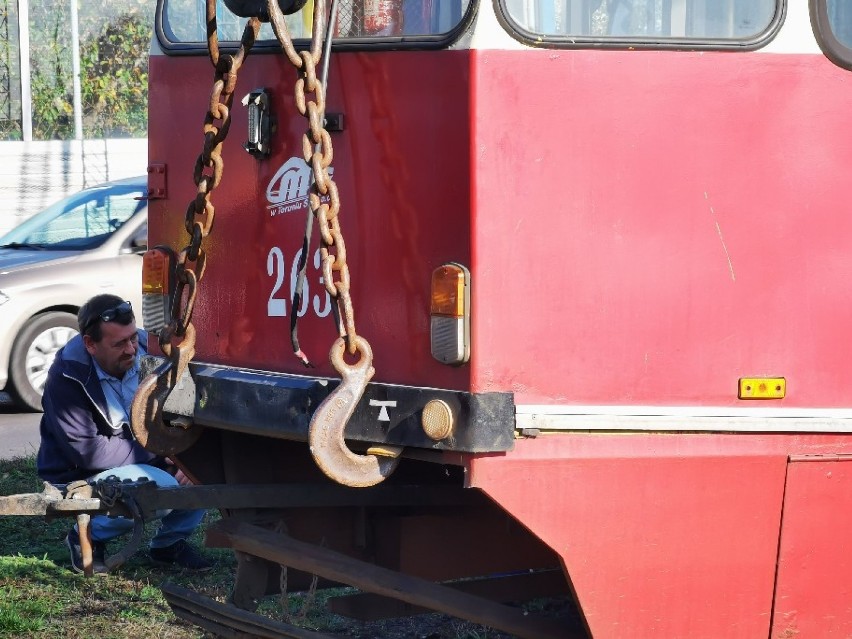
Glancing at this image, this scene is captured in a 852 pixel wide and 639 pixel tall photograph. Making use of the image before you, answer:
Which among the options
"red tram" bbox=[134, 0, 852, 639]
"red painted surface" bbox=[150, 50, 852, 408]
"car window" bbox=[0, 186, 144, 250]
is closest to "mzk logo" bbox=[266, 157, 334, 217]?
"red tram" bbox=[134, 0, 852, 639]

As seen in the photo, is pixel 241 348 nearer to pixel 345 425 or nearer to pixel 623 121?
pixel 345 425

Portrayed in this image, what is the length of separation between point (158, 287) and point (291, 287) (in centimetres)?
67

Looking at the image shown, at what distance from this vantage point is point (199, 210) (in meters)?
3.71

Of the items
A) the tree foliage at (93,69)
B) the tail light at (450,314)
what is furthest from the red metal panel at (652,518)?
the tree foliage at (93,69)

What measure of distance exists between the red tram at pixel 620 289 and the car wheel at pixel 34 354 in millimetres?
6382

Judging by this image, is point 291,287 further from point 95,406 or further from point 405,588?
point 95,406

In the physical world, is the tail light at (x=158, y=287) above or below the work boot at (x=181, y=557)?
above

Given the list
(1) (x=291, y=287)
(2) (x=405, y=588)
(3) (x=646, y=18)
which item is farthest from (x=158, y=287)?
(3) (x=646, y=18)

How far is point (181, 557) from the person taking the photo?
5766 mm

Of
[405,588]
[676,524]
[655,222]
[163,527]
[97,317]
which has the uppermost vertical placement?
[655,222]

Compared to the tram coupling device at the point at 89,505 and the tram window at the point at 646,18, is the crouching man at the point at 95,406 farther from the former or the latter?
the tram window at the point at 646,18

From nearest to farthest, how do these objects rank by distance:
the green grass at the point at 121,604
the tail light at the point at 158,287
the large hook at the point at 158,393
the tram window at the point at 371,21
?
the tram window at the point at 371,21 → the large hook at the point at 158,393 → the tail light at the point at 158,287 → the green grass at the point at 121,604

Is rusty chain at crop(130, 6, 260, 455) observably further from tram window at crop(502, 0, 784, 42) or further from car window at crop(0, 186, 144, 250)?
car window at crop(0, 186, 144, 250)

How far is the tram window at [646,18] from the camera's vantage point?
3359mm
